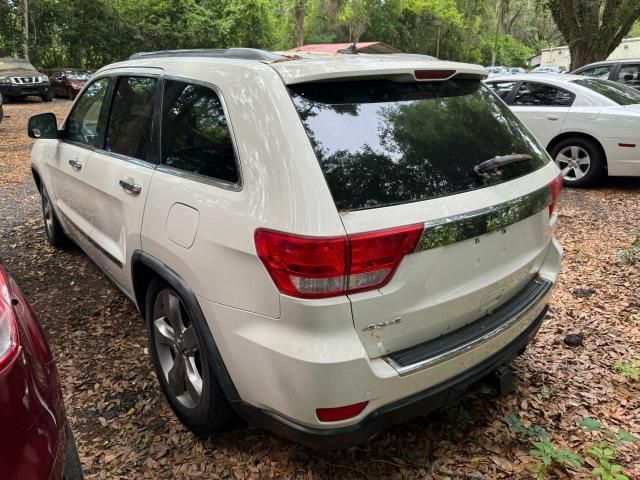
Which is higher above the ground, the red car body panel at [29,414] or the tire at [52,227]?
the red car body panel at [29,414]

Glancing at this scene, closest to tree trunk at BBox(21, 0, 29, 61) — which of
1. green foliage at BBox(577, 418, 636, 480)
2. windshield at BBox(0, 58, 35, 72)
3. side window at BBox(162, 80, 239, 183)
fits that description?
windshield at BBox(0, 58, 35, 72)

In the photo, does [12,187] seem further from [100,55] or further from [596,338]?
[100,55]

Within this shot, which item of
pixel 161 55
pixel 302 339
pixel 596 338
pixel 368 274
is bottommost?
pixel 596 338

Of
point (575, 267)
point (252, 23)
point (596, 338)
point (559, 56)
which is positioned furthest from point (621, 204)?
point (559, 56)

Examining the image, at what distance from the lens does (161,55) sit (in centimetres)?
301

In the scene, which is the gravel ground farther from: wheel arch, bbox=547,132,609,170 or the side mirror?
wheel arch, bbox=547,132,609,170

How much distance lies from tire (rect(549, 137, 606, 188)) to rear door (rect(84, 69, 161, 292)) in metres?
5.84

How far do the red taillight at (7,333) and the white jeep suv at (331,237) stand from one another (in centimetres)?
70

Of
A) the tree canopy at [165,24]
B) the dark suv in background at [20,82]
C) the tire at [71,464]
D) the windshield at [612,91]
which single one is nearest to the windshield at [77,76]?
the dark suv in background at [20,82]

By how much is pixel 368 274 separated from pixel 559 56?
152 ft

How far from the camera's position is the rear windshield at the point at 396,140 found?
1.92 meters

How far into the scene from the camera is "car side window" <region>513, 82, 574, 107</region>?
288 inches

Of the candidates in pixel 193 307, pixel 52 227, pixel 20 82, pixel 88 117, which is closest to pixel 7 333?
pixel 193 307

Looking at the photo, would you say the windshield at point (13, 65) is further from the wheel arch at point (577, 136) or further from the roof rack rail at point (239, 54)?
the roof rack rail at point (239, 54)
